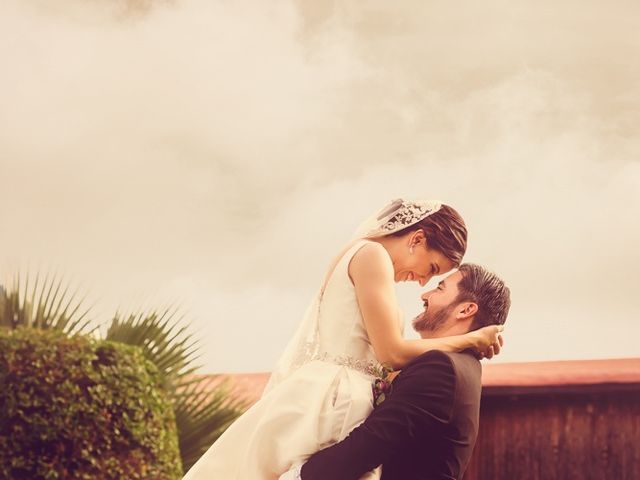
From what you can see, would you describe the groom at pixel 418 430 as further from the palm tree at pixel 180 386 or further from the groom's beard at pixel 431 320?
the palm tree at pixel 180 386

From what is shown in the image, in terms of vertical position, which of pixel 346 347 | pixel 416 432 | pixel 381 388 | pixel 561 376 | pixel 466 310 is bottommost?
pixel 416 432

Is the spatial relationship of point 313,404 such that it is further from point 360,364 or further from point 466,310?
point 466,310

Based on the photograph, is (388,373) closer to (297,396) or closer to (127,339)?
(297,396)

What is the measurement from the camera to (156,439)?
6113mm

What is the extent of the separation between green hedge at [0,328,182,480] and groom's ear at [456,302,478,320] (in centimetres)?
365

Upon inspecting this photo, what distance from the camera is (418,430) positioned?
2484 millimetres

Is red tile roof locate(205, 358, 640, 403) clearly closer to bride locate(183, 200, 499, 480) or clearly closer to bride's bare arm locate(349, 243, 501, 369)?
bride locate(183, 200, 499, 480)

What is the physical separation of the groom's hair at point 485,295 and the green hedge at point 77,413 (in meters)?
3.67

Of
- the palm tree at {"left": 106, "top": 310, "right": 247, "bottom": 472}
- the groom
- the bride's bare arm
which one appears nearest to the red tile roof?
the palm tree at {"left": 106, "top": 310, "right": 247, "bottom": 472}

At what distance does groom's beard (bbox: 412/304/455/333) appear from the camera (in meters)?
2.83

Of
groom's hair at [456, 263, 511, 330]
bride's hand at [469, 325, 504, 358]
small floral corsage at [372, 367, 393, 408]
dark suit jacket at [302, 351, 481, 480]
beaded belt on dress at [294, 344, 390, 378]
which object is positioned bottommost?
dark suit jacket at [302, 351, 481, 480]

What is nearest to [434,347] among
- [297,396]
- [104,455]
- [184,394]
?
[297,396]

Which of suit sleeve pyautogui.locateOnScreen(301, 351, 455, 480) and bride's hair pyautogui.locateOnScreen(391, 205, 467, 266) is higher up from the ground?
bride's hair pyautogui.locateOnScreen(391, 205, 467, 266)

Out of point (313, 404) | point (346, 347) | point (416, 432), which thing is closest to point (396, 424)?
point (416, 432)
